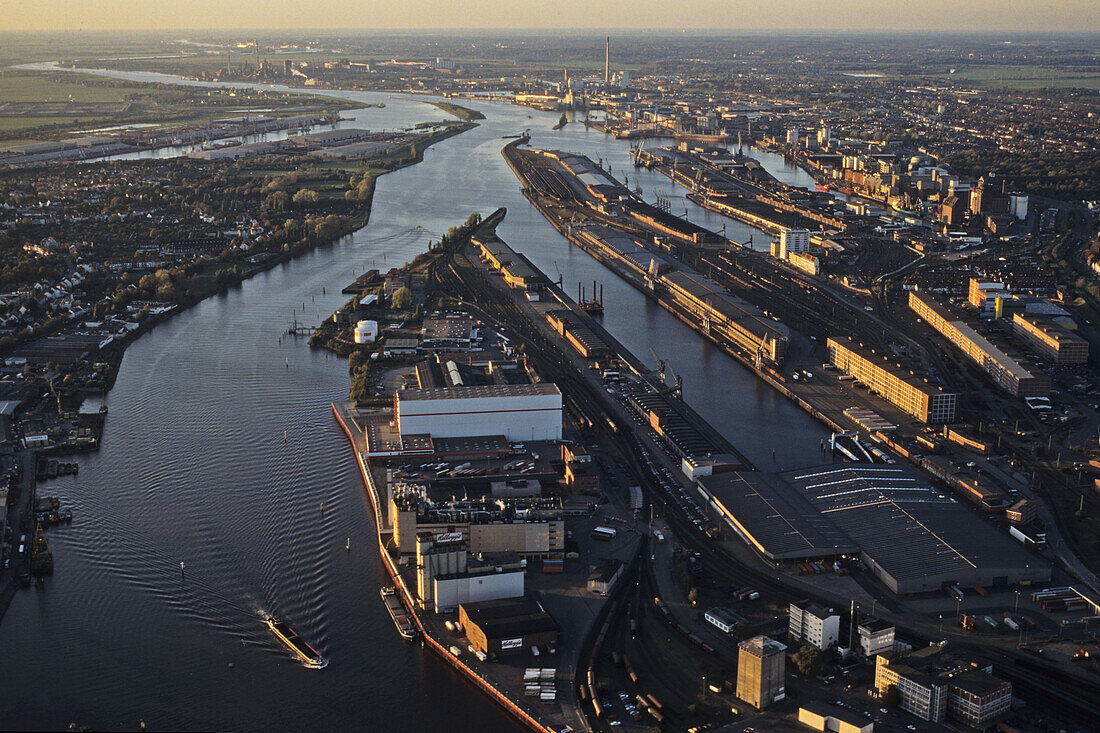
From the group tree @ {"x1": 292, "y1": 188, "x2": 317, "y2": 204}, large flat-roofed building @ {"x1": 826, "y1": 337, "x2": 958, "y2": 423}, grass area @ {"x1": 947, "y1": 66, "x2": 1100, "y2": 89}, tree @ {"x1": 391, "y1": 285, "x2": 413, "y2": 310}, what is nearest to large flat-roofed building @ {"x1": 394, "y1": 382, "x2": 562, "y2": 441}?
large flat-roofed building @ {"x1": 826, "y1": 337, "x2": 958, "y2": 423}

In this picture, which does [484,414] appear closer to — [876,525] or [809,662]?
[876,525]

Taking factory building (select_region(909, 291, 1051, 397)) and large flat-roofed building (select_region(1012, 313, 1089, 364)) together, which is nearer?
factory building (select_region(909, 291, 1051, 397))

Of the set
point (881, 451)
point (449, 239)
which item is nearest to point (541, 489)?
point (881, 451)

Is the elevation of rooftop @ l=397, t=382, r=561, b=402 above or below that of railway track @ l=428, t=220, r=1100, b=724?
above

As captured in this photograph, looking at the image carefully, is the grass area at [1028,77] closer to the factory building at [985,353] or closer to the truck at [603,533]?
the factory building at [985,353]

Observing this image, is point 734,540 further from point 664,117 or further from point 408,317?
point 664,117

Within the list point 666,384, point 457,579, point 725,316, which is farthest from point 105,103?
point 457,579

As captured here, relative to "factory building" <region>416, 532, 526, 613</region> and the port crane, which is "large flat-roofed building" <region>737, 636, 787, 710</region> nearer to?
"factory building" <region>416, 532, 526, 613</region>
